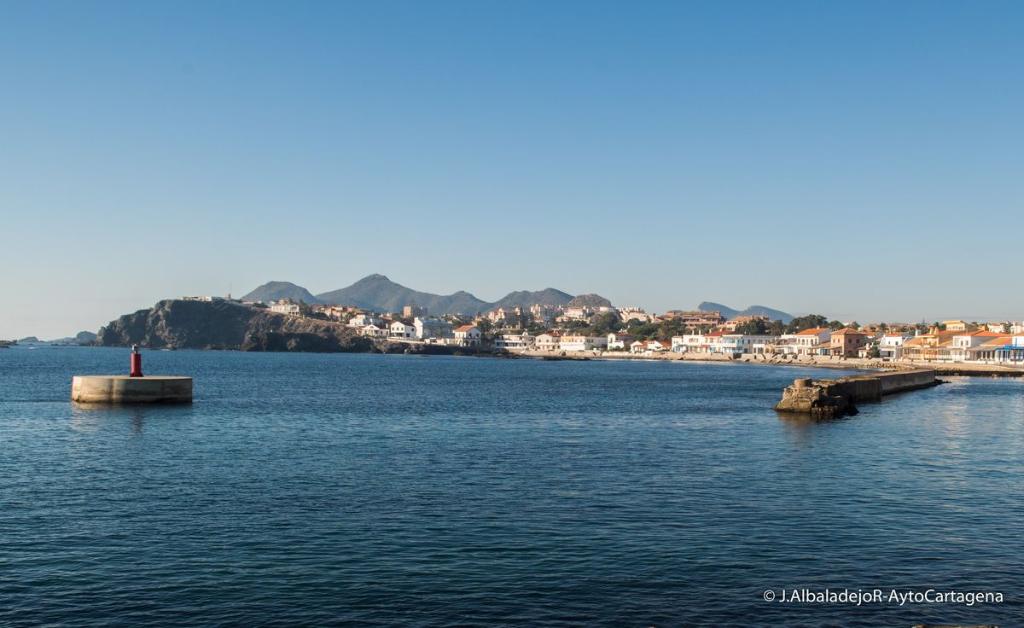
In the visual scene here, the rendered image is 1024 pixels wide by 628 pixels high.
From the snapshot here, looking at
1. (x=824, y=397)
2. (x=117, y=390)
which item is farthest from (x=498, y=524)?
(x=117, y=390)

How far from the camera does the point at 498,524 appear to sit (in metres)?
23.4

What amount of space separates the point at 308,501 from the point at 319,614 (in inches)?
419

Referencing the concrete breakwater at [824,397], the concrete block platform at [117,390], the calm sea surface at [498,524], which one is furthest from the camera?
the concrete block platform at [117,390]

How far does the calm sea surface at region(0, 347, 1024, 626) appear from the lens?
16844mm

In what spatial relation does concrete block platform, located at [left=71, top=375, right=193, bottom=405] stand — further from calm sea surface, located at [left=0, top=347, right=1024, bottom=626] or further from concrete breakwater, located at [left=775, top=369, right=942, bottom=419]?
concrete breakwater, located at [left=775, top=369, right=942, bottom=419]

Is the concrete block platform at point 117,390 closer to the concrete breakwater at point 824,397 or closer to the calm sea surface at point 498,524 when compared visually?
the calm sea surface at point 498,524

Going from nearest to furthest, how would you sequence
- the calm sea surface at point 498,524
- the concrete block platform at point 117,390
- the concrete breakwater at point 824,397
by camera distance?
the calm sea surface at point 498,524
the concrete breakwater at point 824,397
the concrete block platform at point 117,390

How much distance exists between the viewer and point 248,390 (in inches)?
3381

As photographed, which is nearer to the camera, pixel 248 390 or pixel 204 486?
pixel 204 486

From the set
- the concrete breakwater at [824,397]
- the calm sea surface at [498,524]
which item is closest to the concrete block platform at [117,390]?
the calm sea surface at [498,524]

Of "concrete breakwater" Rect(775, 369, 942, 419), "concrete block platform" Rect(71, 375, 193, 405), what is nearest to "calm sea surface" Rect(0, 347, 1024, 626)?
"concrete breakwater" Rect(775, 369, 942, 419)

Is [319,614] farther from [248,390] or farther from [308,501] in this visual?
[248,390]

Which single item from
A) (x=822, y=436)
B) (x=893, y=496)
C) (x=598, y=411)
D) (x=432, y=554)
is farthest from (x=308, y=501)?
(x=598, y=411)

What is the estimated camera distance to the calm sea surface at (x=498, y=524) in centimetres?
1684
